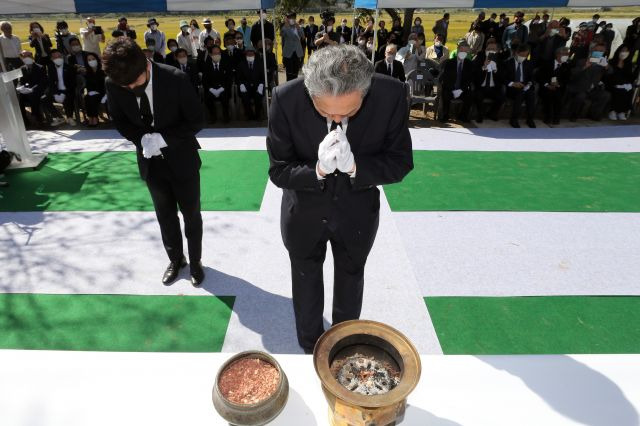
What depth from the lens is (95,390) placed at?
172cm

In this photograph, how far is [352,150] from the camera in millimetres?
2219

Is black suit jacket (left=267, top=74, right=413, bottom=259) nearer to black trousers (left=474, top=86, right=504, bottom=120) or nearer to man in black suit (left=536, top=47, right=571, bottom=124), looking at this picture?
black trousers (left=474, top=86, right=504, bottom=120)

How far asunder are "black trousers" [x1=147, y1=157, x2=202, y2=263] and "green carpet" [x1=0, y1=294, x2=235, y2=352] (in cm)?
48

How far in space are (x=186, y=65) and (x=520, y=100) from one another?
6.91 m

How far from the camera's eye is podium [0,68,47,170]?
6.25m

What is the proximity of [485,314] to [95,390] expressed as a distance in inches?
116

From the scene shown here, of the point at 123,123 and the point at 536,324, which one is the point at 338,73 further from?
the point at 536,324

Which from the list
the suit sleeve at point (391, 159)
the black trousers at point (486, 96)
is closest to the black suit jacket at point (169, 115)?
the suit sleeve at point (391, 159)

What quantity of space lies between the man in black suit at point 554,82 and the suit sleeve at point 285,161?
820cm

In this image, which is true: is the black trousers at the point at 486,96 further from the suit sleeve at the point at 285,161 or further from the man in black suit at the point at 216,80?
the suit sleeve at the point at 285,161

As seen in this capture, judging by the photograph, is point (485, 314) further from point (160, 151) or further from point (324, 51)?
point (160, 151)

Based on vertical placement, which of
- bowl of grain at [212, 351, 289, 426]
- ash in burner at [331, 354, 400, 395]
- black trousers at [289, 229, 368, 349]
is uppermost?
ash in burner at [331, 354, 400, 395]

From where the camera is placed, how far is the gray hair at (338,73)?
1.71 m

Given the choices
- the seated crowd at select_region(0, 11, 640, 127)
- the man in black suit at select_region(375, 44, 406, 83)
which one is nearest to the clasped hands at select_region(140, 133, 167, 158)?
the seated crowd at select_region(0, 11, 640, 127)
